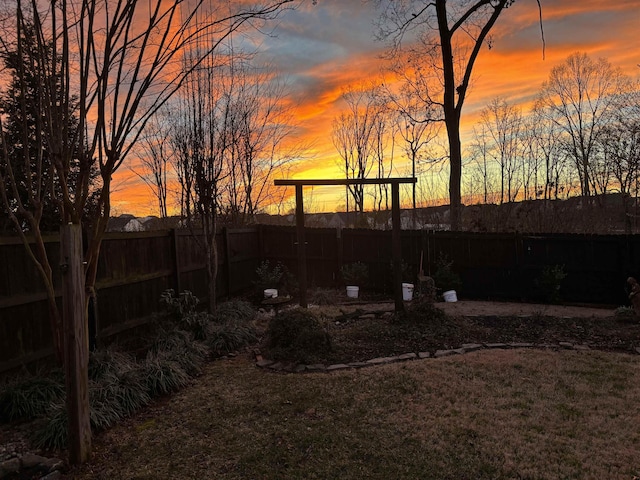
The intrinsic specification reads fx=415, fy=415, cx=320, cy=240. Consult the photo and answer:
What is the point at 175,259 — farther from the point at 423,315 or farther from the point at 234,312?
the point at 423,315

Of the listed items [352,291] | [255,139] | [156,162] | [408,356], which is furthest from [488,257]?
[156,162]

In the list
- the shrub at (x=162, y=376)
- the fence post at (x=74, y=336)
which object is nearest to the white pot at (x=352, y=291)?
the shrub at (x=162, y=376)

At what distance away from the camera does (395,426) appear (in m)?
2.77

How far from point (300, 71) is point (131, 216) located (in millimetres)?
5837

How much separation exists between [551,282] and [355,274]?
132 inches

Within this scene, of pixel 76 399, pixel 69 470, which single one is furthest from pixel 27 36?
pixel 69 470

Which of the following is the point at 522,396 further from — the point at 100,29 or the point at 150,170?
the point at 150,170

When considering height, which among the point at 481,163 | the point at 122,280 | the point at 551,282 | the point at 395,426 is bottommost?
the point at 395,426

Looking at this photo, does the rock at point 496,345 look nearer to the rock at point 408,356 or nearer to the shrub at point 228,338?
the rock at point 408,356

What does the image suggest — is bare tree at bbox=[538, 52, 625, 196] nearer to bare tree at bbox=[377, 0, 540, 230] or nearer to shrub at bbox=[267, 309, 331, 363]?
bare tree at bbox=[377, 0, 540, 230]

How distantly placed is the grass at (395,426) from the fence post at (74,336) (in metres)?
0.21

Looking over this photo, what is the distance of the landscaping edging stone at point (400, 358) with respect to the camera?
157 inches

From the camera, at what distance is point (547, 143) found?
446 inches

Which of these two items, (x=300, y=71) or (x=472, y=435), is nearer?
(x=472, y=435)
